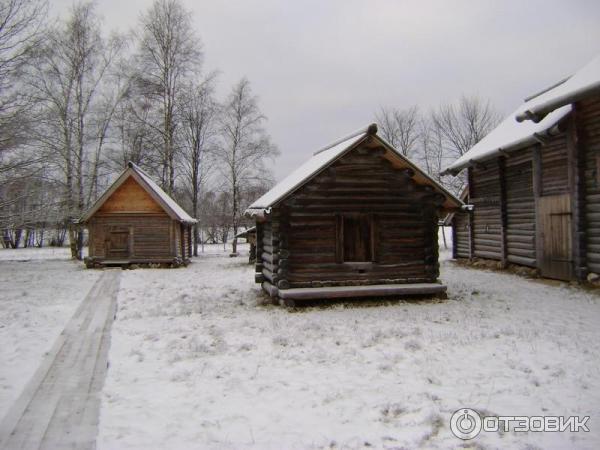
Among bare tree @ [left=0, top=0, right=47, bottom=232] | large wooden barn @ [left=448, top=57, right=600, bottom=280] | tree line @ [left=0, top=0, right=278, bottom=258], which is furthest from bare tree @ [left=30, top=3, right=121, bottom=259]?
large wooden barn @ [left=448, top=57, right=600, bottom=280]

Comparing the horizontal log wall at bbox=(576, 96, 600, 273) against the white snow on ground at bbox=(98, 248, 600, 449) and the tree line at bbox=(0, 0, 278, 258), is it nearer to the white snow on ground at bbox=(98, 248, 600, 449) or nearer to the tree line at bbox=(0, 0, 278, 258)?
the white snow on ground at bbox=(98, 248, 600, 449)

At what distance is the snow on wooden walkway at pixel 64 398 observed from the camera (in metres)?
4.48

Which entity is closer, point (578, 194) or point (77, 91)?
point (578, 194)

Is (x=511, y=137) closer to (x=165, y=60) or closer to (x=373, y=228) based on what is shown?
(x=373, y=228)

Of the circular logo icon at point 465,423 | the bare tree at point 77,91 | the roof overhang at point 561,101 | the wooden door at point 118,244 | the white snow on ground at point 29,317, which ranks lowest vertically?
the circular logo icon at point 465,423

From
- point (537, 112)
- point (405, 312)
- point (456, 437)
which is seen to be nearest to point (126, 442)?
point (456, 437)

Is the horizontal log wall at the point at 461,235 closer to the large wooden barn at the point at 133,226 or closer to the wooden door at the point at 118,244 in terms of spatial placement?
the large wooden barn at the point at 133,226

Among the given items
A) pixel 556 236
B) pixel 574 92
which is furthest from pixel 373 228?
pixel 556 236

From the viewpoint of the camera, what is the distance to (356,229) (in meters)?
12.2

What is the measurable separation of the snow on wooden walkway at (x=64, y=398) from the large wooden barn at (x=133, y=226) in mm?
15047

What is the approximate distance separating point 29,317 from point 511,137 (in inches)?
650

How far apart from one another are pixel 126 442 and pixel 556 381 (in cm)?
495

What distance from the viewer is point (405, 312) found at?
10531mm
